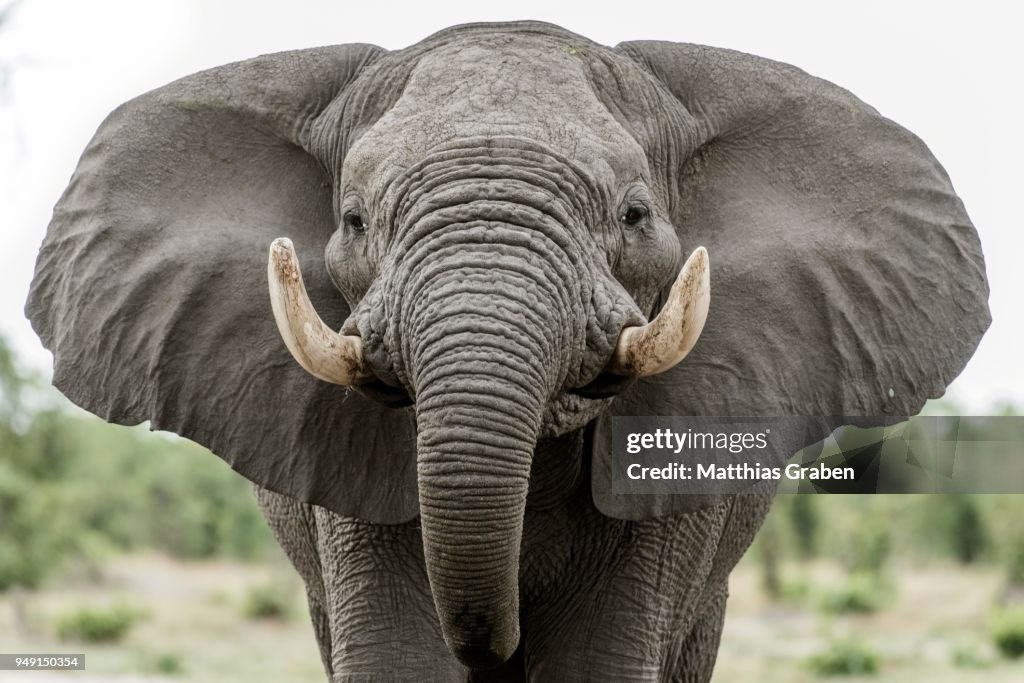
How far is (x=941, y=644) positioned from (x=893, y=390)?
667 inches

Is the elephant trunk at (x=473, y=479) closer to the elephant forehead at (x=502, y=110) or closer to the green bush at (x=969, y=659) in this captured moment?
the elephant forehead at (x=502, y=110)

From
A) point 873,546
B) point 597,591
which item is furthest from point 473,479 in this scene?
point 873,546

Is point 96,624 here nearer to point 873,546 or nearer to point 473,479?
point 873,546

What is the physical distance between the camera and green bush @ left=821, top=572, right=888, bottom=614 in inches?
975

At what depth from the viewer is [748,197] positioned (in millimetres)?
4770

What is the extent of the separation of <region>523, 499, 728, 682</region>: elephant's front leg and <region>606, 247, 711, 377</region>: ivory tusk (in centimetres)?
101

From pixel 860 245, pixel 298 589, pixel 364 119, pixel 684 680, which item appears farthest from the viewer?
pixel 298 589

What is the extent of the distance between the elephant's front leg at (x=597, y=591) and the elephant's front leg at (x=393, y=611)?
0.31 m

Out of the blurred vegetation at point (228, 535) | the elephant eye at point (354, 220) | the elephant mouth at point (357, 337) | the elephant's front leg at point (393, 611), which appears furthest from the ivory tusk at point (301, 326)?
the blurred vegetation at point (228, 535)

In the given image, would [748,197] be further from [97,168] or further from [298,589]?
[298,589]

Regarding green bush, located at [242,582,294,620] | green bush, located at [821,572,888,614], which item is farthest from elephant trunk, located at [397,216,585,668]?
green bush, located at [242,582,294,620]

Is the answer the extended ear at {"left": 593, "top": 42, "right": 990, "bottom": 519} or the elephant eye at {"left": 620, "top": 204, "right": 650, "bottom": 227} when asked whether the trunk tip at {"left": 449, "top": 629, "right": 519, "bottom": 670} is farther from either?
the elephant eye at {"left": 620, "top": 204, "right": 650, "bottom": 227}

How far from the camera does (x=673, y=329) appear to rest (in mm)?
3822

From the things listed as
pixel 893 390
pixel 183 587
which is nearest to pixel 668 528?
pixel 893 390
